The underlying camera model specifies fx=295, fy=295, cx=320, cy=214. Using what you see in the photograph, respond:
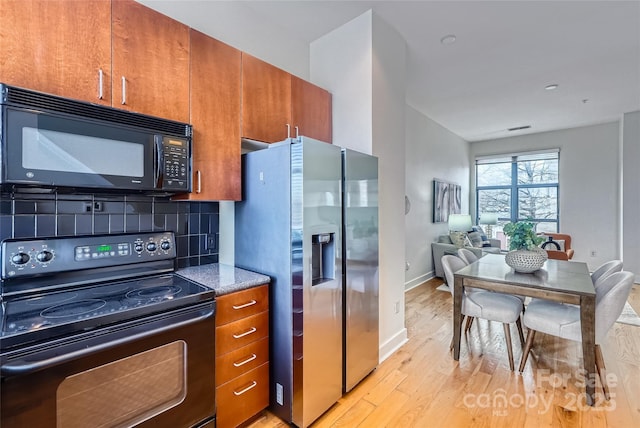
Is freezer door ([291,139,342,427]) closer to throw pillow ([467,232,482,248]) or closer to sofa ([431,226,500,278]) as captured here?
sofa ([431,226,500,278])

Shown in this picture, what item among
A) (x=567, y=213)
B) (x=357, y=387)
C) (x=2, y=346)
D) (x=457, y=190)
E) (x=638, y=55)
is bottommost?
(x=357, y=387)

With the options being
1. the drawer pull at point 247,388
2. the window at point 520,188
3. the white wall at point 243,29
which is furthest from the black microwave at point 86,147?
the window at point 520,188

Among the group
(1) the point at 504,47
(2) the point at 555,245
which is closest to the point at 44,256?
(1) the point at 504,47

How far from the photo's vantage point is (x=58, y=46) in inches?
50.6

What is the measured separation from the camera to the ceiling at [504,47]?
234cm

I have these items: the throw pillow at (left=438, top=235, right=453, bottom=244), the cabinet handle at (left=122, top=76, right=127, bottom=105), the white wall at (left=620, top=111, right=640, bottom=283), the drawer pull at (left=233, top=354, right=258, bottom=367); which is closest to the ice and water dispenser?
the drawer pull at (left=233, top=354, right=258, bottom=367)

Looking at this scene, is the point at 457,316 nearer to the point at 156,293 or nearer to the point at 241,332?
the point at 241,332

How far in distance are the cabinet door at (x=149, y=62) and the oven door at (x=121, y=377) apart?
3.52 feet

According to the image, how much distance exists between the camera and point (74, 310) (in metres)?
1.19

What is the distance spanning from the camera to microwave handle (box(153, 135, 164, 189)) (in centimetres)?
155

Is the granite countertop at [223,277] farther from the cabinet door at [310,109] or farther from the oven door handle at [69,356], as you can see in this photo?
the cabinet door at [310,109]

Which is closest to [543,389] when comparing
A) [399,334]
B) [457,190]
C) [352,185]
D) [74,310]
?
[399,334]

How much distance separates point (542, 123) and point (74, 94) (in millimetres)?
6955

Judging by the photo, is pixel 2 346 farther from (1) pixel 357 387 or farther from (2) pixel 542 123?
(2) pixel 542 123
